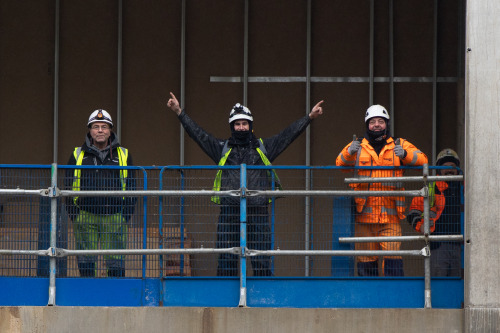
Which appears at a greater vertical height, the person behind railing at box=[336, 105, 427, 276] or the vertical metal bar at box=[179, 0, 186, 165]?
the vertical metal bar at box=[179, 0, 186, 165]

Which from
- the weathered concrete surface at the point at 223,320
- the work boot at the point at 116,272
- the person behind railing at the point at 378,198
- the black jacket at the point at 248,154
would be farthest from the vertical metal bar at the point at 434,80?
the work boot at the point at 116,272

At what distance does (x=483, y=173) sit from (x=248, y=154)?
2.27 meters

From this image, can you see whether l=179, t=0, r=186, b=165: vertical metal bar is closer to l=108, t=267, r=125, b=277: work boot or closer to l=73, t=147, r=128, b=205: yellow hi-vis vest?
l=73, t=147, r=128, b=205: yellow hi-vis vest

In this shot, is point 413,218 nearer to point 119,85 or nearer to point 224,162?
point 224,162

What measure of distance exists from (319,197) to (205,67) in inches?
188

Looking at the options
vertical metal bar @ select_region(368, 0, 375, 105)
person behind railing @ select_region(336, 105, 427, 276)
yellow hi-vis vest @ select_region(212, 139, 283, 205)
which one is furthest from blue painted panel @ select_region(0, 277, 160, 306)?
vertical metal bar @ select_region(368, 0, 375, 105)

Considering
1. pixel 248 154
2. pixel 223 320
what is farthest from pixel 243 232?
pixel 248 154

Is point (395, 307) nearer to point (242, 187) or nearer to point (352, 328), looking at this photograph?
point (352, 328)

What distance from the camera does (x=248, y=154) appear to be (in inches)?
415

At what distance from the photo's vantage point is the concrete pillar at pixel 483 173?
32.1 feet

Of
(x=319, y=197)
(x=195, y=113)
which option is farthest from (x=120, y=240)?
(x=195, y=113)

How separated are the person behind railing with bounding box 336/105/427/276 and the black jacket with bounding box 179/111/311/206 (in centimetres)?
73

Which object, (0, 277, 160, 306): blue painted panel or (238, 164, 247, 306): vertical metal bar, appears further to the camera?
(0, 277, 160, 306): blue painted panel

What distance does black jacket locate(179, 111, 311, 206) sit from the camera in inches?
399
